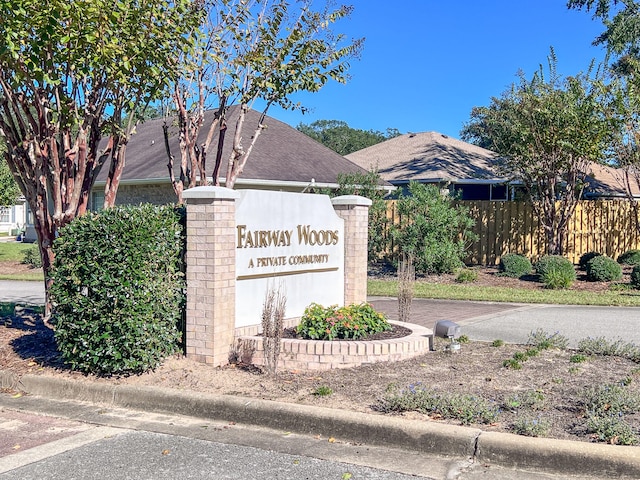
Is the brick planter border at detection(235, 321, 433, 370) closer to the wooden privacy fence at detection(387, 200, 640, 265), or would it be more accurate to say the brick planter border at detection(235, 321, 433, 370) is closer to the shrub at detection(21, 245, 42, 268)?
the wooden privacy fence at detection(387, 200, 640, 265)

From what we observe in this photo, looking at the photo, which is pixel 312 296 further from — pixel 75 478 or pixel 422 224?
pixel 422 224

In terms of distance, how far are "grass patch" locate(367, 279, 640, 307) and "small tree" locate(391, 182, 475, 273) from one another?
1022 mm

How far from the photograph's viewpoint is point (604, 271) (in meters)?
17.1

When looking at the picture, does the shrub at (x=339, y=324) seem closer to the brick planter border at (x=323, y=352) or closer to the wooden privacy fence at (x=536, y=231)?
the brick planter border at (x=323, y=352)

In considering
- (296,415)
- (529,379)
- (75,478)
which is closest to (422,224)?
(529,379)

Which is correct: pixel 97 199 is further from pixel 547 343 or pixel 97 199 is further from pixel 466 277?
pixel 547 343

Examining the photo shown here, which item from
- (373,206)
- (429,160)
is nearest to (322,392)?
(373,206)

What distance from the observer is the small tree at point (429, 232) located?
1759cm

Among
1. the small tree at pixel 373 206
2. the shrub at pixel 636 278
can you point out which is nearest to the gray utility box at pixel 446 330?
the shrub at pixel 636 278

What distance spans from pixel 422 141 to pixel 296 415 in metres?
23.8

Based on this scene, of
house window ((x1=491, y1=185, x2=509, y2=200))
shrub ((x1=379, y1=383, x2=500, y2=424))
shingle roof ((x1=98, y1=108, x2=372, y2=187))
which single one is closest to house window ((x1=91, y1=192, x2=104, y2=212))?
shingle roof ((x1=98, y1=108, x2=372, y2=187))

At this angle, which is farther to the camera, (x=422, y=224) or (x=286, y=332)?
(x=422, y=224)

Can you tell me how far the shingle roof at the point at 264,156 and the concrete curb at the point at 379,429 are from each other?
12069 mm

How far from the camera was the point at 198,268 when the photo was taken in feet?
24.6
